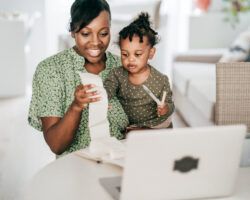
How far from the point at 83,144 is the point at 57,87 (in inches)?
8.8

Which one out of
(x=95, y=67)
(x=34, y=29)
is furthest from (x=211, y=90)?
(x=34, y=29)

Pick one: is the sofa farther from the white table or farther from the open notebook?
the open notebook

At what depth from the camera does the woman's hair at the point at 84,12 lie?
4.25ft

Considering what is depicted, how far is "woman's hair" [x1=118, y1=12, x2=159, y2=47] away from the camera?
1325mm

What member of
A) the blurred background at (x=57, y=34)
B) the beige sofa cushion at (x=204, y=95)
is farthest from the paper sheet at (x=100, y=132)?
the blurred background at (x=57, y=34)

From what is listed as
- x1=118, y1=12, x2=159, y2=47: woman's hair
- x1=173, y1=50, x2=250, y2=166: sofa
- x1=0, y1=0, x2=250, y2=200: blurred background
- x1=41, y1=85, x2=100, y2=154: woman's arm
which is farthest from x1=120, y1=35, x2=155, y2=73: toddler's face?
x1=0, y1=0, x2=250, y2=200: blurred background

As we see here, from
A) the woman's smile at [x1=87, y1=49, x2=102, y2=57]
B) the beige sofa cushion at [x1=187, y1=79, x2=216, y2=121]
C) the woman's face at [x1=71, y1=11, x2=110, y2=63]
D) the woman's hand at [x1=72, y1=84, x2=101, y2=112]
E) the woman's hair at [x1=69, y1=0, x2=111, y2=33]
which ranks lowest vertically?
the beige sofa cushion at [x1=187, y1=79, x2=216, y2=121]

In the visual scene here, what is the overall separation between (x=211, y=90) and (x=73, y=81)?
1713mm

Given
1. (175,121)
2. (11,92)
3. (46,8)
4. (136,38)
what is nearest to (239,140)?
(136,38)

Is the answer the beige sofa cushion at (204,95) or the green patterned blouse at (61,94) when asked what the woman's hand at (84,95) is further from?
the beige sofa cushion at (204,95)

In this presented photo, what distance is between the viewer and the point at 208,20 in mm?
5168

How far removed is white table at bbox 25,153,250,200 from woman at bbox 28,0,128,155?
0.15m

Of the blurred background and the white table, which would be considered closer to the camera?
the white table

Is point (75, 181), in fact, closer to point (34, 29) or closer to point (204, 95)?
point (204, 95)
